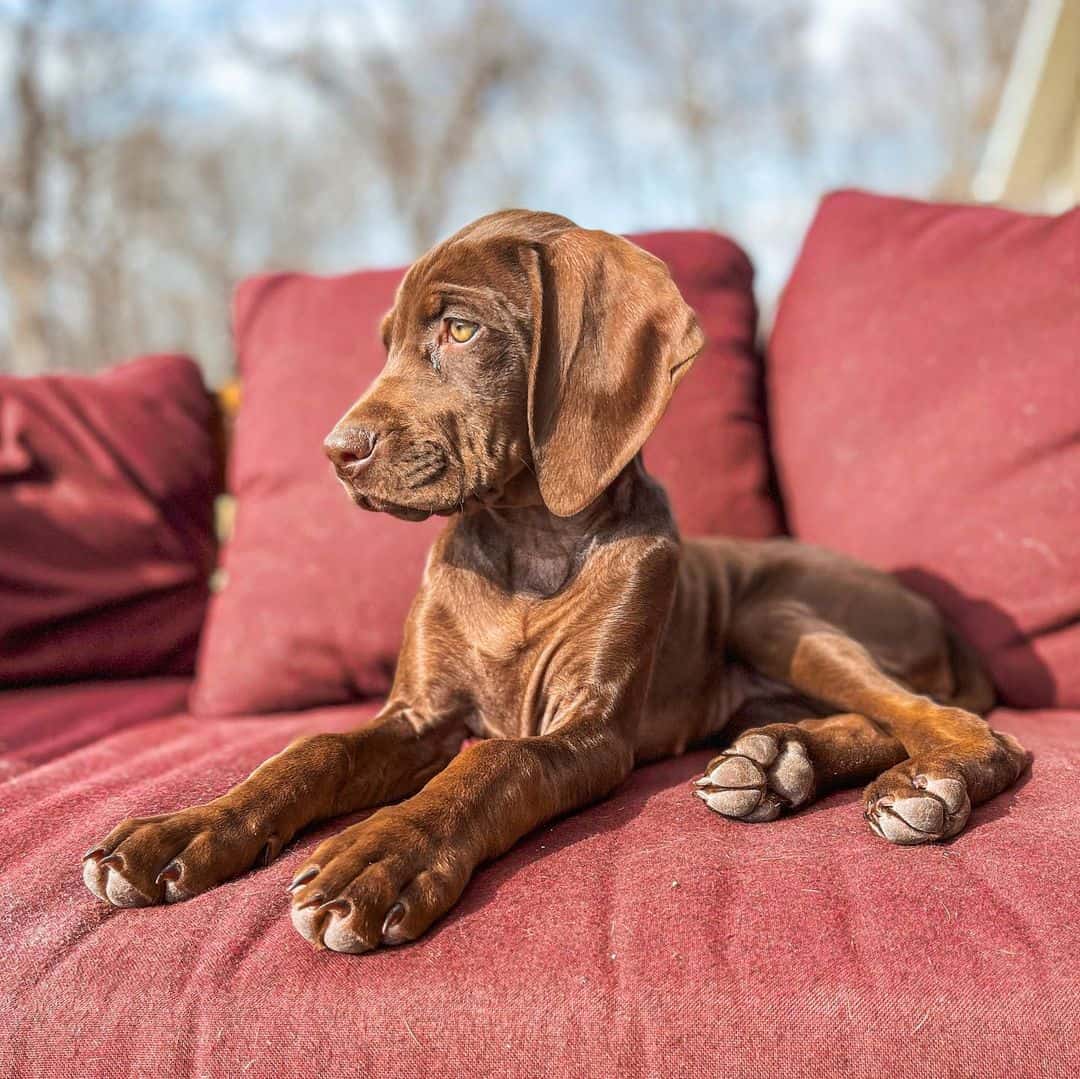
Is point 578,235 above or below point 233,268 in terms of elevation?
above

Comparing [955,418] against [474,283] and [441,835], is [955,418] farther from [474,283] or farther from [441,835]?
[441,835]

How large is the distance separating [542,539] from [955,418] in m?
1.37

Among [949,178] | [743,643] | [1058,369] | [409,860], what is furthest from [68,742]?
[949,178]

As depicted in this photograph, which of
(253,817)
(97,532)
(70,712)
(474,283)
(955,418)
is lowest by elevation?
(70,712)

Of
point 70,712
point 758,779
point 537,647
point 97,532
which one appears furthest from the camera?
point 97,532

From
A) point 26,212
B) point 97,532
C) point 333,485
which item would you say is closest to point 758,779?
point 333,485

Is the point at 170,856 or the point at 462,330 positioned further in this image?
the point at 462,330

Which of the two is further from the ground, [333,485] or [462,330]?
[462,330]

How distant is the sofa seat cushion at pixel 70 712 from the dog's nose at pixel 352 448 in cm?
114

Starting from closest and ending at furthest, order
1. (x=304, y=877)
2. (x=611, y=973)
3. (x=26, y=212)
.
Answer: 1. (x=611, y=973)
2. (x=304, y=877)
3. (x=26, y=212)

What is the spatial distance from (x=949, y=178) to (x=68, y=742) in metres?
12.2

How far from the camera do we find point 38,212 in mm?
13477

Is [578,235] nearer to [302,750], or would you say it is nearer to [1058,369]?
[302,750]

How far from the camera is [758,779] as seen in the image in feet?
6.08
